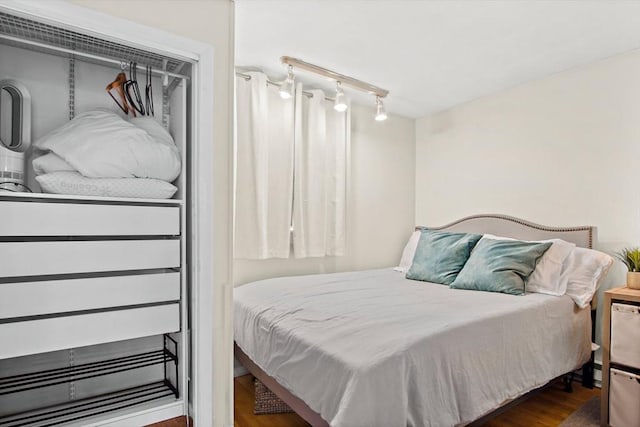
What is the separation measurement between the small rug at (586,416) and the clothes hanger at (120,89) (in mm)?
2831

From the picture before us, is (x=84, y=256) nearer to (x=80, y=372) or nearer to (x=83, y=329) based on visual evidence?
(x=83, y=329)

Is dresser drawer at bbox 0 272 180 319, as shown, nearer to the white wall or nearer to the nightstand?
the nightstand

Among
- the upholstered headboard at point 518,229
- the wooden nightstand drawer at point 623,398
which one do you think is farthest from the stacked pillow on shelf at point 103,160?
the upholstered headboard at point 518,229

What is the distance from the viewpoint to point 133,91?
5.20 feet

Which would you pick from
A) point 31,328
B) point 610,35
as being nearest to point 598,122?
point 610,35

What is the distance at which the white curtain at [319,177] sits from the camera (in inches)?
125

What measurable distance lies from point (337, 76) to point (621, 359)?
261 cm

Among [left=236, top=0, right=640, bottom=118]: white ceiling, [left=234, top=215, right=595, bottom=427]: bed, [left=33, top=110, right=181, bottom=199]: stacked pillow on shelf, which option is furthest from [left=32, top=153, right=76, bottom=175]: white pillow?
[left=236, top=0, right=640, bottom=118]: white ceiling

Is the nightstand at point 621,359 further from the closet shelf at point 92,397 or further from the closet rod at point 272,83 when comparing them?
the closet rod at point 272,83

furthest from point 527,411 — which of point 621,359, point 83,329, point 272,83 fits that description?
point 272,83

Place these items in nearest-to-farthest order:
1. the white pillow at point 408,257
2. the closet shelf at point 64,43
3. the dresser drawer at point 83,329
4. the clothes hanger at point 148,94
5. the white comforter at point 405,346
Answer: the dresser drawer at point 83,329, the closet shelf at point 64,43, the white comforter at point 405,346, the clothes hanger at point 148,94, the white pillow at point 408,257

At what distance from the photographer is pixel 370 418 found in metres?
1.41

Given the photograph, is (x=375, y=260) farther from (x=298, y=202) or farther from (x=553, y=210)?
(x=553, y=210)

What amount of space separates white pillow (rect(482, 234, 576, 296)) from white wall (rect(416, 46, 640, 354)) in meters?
0.41
